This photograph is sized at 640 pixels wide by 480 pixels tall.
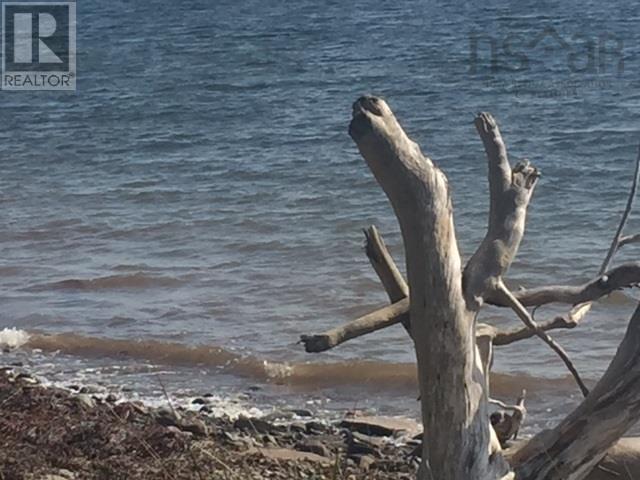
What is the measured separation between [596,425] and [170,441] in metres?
3.04

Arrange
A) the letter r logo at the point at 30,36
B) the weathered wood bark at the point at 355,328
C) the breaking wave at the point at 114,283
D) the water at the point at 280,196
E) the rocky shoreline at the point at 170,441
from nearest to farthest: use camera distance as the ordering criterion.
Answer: the weathered wood bark at the point at 355,328 < the rocky shoreline at the point at 170,441 < the water at the point at 280,196 < the breaking wave at the point at 114,283 < the letter r logo at the point at 30,36

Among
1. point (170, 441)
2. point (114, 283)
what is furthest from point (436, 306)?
point (114, 283)

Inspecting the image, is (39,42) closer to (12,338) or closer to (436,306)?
(12,338)

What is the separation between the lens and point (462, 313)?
13.9 ft

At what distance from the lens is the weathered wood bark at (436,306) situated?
410cm

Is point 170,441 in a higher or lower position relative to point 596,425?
lower

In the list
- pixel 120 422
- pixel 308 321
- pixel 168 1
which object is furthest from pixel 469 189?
pixel 168 1

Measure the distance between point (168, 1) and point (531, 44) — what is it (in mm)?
21867

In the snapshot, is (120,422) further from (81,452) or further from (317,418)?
(317,418)

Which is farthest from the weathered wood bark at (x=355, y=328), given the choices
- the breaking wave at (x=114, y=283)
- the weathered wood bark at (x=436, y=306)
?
the breaking wave at (x=114, y=283)

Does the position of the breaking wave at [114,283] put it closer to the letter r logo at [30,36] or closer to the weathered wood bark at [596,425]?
the weathered wood bark at [596,425]

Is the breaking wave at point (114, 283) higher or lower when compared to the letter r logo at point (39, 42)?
higher

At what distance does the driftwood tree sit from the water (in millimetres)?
3545

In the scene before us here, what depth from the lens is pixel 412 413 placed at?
8336mm
